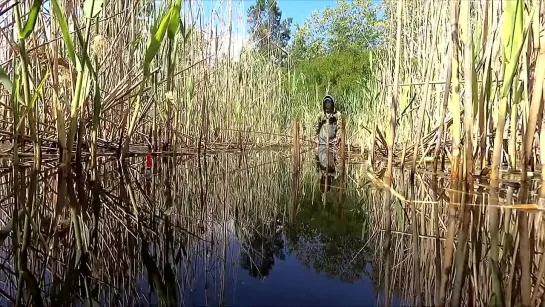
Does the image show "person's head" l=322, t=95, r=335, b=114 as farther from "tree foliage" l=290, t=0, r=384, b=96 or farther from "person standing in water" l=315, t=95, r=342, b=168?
"tree foliage" l=290, t=0, r=384, b=96

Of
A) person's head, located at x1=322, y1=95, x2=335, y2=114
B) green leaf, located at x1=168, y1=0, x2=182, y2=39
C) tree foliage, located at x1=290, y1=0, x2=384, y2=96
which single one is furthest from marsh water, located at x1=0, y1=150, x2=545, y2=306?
tree foliage, located at x1=290, y1=0, x2=384, y2=96

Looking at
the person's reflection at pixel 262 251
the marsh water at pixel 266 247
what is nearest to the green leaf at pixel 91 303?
the marsh water at pixel 266 247

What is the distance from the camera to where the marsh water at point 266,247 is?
0.67 meters

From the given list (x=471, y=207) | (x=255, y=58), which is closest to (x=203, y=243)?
(x=471, y=207)

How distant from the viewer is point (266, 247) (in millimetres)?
1006

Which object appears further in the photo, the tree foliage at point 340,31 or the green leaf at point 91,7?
the tree foliage at point 340,31

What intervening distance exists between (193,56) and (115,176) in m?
1.51

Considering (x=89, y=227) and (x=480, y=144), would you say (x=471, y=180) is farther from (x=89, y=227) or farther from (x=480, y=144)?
(x=89, y=227)

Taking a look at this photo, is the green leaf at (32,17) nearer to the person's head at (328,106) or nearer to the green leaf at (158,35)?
the green leaf at (158,35)

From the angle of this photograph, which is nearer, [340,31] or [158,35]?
[158,35]

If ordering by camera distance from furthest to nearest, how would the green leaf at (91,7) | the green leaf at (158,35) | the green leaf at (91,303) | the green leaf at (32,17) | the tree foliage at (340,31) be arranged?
the tree foliage at (340,31) → the green leaf at (158,35) → the green leaf at (91,7) → the green leaf at (32,17) → the green leaf at (91,303)

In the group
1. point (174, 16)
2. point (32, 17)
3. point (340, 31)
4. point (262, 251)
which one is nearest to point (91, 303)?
point (262, 251)

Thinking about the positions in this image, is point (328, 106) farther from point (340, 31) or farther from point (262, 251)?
point (340, 31)

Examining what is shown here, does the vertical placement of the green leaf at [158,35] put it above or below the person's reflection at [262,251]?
above
